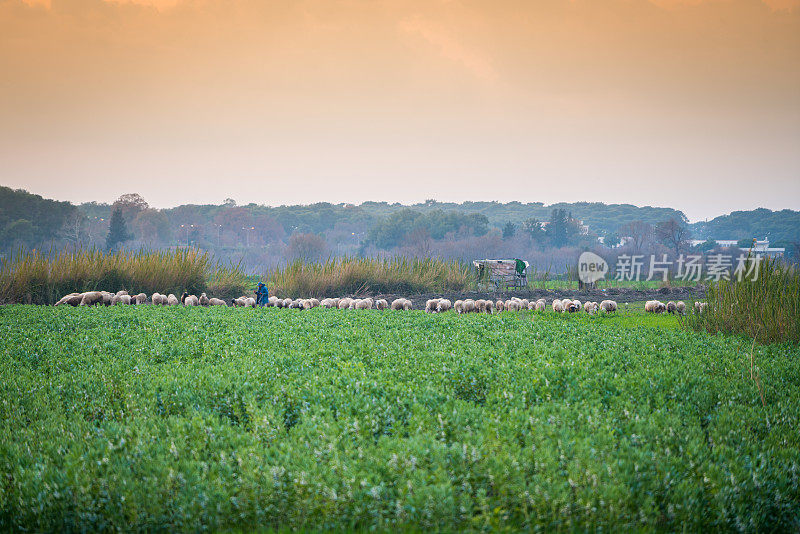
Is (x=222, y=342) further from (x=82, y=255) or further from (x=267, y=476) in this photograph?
(x=82, y=255)

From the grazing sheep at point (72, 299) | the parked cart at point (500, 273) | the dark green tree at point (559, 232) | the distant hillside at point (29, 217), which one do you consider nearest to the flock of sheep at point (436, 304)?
the grazing sheep at point (72, 299)

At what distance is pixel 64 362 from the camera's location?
834 cm

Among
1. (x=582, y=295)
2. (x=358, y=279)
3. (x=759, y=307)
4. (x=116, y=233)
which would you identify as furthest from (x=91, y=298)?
(x=116, y=233)

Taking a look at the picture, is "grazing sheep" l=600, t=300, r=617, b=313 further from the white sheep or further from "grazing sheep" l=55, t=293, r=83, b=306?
"grazing sheep" l=55, t=293, r=83, b=306

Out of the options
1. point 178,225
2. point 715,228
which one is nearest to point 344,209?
point 178,225

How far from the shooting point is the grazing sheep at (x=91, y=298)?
17.4m

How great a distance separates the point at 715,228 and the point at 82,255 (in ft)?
327

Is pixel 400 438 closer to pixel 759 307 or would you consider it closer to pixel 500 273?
pixel 759 307

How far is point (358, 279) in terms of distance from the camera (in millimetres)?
24562

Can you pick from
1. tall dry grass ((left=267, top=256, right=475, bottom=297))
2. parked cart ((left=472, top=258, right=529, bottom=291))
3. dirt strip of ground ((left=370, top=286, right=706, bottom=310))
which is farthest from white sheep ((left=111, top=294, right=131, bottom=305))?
parked cart ((left=472, top=258, right=529, bottom=291))

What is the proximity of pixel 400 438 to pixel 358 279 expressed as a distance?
64.0ft

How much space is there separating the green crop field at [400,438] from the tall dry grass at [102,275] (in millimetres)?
11716

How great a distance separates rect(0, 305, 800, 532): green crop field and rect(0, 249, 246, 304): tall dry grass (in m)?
11.7

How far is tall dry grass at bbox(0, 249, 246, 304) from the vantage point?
19000mm
